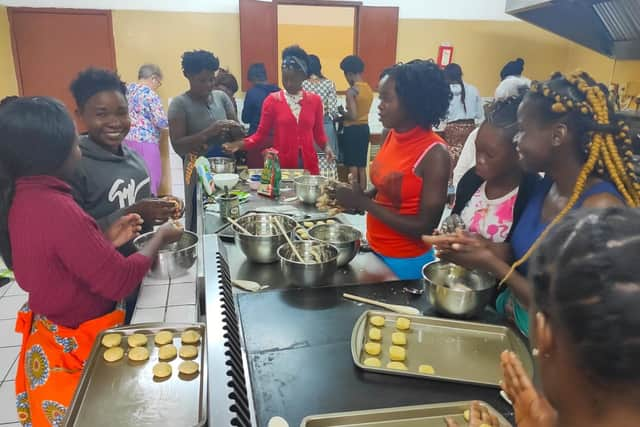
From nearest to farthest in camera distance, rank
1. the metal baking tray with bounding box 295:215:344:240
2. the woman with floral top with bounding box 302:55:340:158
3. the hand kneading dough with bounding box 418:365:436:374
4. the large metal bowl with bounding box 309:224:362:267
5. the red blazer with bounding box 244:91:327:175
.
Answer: the hand kneading dough with bounding box 418:365:436:374
the large metal bowl with bounding box 309:224:362:267
the metal baking tray with bounding box 295:215:344:240
the red blazer with bounding box 244:91:327:175
the woman with floral top with bounding box 302:55:340:158

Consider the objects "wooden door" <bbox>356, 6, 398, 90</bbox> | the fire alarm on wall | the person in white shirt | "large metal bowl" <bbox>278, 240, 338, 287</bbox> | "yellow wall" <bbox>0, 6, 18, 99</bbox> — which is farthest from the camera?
the fire alarm on wall

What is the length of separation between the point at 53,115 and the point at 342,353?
3.48 feet

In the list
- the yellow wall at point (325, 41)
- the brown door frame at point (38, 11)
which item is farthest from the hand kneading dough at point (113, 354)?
the yellow wall at point (325, 41)


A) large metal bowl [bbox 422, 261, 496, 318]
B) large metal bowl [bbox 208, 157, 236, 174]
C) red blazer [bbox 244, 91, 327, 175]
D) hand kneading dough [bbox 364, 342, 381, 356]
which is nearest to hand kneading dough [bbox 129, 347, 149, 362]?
hand kneading dough [bbox 364, 342, 381, 356]

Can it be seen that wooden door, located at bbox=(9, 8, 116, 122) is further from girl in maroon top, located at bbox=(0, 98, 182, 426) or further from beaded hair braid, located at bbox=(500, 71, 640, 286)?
beaded hair braid, located at bbox=(500, 71, 640, 286)

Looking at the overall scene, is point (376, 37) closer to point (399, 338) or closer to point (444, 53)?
point (444, 53)

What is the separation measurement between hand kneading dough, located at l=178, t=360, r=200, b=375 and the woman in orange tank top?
3.10ft

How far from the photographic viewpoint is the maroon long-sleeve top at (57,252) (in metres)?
1.23

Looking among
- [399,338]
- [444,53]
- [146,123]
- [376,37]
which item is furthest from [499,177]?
[444,53]

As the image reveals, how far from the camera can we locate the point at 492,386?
3.41 feet

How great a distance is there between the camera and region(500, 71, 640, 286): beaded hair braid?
118 centimetres

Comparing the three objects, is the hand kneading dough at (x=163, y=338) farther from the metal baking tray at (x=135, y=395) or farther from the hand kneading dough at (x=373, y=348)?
the hand kneading dough at (x=373, y=348)

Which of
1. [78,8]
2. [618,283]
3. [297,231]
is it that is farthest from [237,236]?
[78,8]

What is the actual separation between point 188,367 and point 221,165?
2.17 metres
